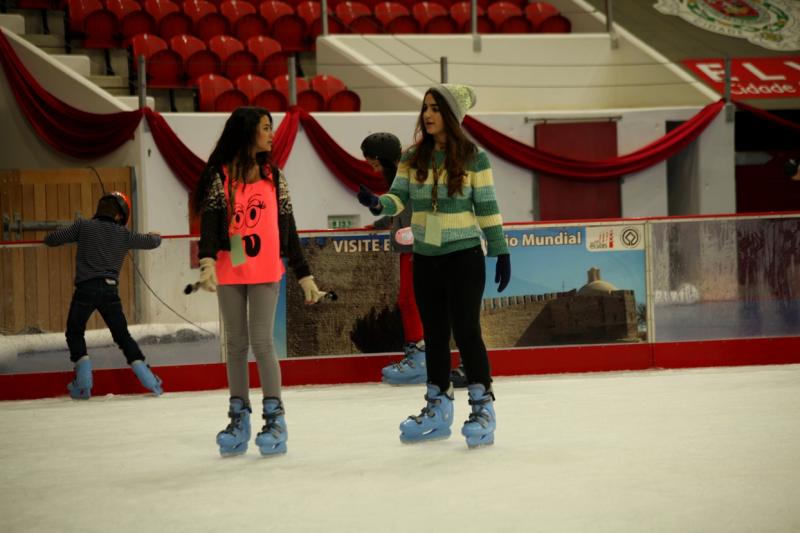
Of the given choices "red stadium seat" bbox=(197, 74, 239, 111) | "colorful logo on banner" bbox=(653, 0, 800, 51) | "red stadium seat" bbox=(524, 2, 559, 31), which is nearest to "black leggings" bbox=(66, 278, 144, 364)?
"red stadium seat" bbox=(197, 74, 239, 111)

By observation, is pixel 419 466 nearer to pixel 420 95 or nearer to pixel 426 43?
pixel 420 95

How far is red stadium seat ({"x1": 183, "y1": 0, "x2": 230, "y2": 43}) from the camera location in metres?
11.2

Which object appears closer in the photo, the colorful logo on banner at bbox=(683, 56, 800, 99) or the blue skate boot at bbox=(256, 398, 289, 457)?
the blue skate boot at bbox=(256, 398, 289, 457)

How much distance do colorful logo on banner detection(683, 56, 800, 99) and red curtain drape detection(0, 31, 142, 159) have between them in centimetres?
561

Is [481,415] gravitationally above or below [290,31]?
below

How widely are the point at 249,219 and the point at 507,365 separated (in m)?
2.63

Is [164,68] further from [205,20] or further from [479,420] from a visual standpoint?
[479,420]

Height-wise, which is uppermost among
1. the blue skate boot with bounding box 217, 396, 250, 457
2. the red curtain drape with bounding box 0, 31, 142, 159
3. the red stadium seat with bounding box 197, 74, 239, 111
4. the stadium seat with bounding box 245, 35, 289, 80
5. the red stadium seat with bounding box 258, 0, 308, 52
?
the red stadium seat with bounding box 258, 0, 308, 52

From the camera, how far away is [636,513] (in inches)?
110

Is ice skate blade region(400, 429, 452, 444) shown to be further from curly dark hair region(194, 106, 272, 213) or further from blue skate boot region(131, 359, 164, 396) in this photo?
blue skate boot region(131, 359, 164, 396)

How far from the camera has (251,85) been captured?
33.4 ft

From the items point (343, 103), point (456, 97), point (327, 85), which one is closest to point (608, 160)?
point (343, 103)

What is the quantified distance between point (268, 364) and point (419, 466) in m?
A: 0.69

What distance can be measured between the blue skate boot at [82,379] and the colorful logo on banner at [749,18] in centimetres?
854
